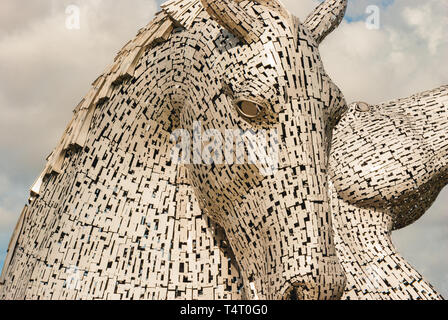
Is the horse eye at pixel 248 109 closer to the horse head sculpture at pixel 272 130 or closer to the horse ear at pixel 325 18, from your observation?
the horse head sculpture at pixel 272 130

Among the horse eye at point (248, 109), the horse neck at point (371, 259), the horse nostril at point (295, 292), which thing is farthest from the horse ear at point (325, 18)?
the horse neck at point (371, 259)

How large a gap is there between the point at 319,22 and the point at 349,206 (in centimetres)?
255

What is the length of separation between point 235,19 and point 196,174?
65 cm

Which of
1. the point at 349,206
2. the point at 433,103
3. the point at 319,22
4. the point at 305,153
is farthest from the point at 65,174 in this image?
the point at 433,103

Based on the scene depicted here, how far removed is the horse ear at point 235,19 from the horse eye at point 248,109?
0.86 ft

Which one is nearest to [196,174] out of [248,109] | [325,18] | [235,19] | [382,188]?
[248,109]

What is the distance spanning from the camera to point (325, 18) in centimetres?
254

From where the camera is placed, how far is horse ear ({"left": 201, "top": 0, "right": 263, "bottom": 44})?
2016 millimetres

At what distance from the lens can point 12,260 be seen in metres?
2.47

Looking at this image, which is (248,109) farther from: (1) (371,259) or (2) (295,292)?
(1) (371,259)

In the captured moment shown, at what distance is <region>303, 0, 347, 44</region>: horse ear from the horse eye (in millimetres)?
631

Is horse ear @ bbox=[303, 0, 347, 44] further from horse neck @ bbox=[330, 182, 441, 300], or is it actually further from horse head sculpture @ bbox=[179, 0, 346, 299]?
horse neck @ bbox=[330, 182, 441, 300]

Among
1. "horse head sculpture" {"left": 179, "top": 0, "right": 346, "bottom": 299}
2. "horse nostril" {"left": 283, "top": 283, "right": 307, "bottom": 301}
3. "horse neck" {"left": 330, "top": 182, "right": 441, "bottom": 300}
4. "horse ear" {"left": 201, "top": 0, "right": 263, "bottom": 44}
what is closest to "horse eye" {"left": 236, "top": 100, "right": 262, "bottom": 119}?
"horse head sculpture" {"left": 179, "top": 0, "right": 346, "bottom": 299}

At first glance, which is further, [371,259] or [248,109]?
[371,259]
